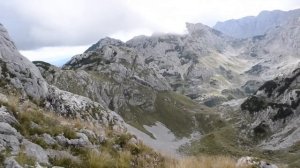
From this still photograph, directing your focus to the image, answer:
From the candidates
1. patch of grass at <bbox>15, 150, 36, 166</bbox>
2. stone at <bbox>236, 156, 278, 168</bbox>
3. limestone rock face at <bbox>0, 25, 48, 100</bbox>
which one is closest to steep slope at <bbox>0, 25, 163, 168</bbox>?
patch of grass at <bbox>15, 150, 36, 166</bbox>

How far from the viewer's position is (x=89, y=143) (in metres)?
18.3

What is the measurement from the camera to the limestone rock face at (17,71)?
236ft

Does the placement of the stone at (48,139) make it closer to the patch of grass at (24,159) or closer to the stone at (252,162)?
the patch of grass at (24,159)

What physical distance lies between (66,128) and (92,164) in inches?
106

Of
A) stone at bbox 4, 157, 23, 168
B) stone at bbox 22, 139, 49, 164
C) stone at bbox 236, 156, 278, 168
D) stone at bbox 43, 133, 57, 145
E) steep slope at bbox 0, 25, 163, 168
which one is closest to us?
stone at bbox 4, 157, 23, 168

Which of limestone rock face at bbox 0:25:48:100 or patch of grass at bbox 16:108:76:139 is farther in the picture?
limestone rock face at bbox 0:25:48:100

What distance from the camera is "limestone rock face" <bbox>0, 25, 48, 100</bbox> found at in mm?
72000

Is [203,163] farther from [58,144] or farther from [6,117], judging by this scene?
[6,117]

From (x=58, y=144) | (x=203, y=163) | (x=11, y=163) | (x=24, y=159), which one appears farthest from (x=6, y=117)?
(x=203, y=163)

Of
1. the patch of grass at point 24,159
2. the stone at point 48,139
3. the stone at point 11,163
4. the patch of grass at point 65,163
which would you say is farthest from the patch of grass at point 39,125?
the stone at point 11,163

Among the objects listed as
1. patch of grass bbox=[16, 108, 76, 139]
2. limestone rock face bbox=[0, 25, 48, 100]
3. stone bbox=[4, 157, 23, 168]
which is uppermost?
limestone rock face bbox=[0, 25, 48, 100]

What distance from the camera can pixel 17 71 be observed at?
264 ft

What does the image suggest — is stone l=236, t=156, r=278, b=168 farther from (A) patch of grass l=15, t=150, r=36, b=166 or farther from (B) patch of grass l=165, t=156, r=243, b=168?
(A) patch of grass l=15, t=150, r=36, b=166

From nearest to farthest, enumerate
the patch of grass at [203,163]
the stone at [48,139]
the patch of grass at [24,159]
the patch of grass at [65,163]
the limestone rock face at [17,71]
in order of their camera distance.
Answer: the patch of grass at [24,159], the patch of grass at [65,163], the stone at [48,139], the patch of grass at [203,163], the limestone rock face at [17,71]
